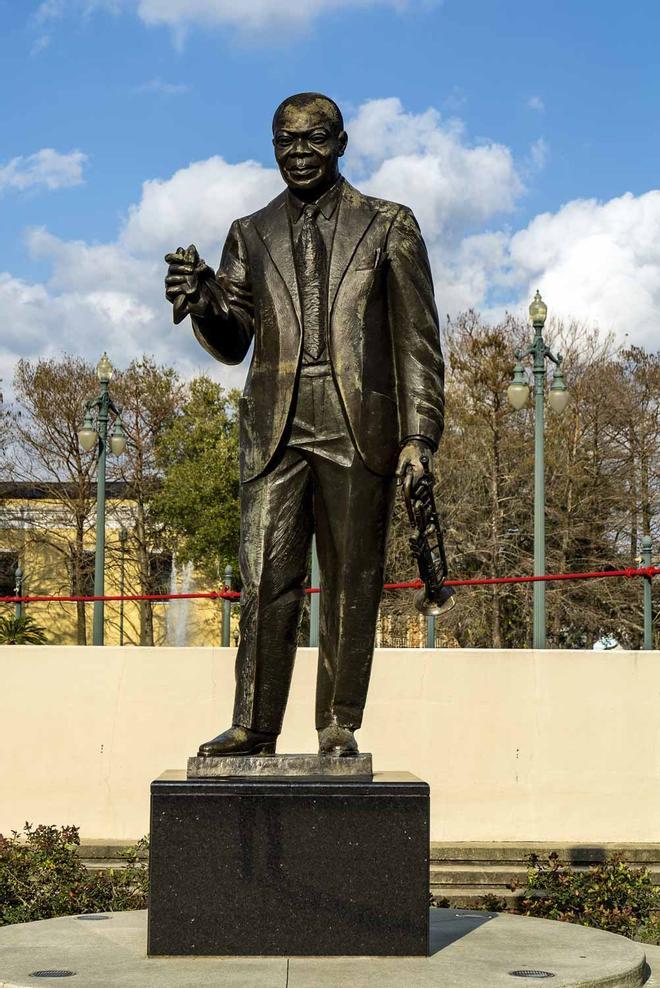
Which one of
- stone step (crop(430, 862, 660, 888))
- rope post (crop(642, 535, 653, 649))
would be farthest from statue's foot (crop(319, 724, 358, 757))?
rope post (crop(642, 535, 653, 649))

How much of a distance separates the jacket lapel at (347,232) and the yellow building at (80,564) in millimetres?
36866

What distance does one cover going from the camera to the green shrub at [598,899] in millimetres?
6926

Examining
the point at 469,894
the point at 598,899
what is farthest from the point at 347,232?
the point at 469,894

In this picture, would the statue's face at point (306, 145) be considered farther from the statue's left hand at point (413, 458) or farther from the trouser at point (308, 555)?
the statue's left hand at point (413, 458)

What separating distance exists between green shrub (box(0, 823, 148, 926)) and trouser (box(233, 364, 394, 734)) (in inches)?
82.0

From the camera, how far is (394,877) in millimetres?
5387

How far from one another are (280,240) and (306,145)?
41cm

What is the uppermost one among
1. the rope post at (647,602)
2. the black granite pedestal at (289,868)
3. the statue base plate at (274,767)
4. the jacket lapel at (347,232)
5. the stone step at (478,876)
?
the jacket lapel at (347,232)

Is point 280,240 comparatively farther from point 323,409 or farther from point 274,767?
point 274,767

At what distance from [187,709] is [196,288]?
531cm

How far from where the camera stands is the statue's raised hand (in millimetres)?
5848

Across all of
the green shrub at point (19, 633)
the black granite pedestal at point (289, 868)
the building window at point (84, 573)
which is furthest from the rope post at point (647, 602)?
the building window at point (84, 573)

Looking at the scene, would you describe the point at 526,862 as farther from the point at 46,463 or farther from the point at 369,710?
the point at 46,463

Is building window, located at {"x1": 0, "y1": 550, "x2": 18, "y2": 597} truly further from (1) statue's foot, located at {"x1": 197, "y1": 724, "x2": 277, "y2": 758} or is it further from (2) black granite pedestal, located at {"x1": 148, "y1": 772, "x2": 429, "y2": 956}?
(2) black granite pedestal, located at {"x1": 148, "y1": 772, "x2": 429, "y2": 956}
